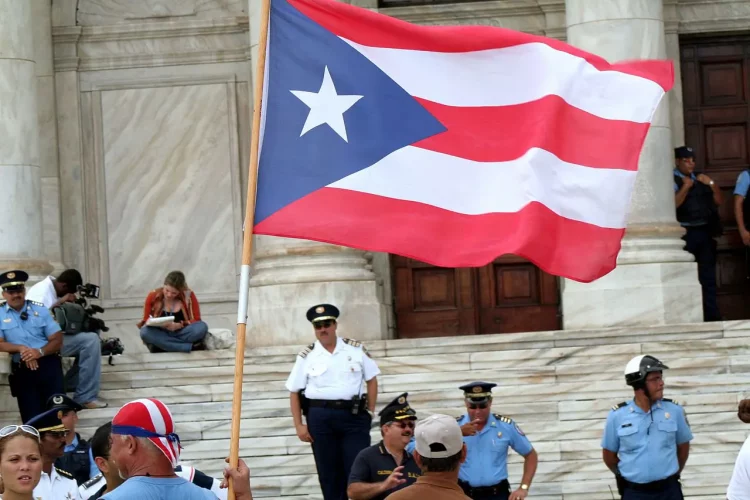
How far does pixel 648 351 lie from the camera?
15.5m

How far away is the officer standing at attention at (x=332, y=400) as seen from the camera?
12672 millimetres

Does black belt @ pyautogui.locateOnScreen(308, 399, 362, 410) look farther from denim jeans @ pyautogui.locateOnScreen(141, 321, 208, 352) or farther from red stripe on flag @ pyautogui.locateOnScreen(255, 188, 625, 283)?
red stripe on flag @ pyautogui.locateOnScreen(255, 188, 625, 283)

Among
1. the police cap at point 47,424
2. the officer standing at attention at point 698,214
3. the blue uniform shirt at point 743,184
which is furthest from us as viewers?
the blue uniform shirt at point 743,184

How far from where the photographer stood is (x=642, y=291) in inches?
668

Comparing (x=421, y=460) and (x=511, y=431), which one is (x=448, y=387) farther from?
(x=421, y=460)

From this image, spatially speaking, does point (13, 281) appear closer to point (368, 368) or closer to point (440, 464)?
point (368, 368)

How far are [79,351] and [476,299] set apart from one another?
6.02 metres

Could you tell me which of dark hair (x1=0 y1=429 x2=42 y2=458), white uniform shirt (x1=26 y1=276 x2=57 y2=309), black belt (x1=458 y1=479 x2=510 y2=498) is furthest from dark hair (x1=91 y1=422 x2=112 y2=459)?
white uniform shirt (x1=26 y1=276 x2=57 y2=309)

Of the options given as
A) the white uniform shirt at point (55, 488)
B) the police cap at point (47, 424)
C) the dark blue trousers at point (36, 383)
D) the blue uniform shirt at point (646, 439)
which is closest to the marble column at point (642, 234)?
the dark blue trousers at point (36, 383)

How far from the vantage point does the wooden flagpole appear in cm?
653

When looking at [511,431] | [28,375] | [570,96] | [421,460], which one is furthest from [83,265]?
[421,460]

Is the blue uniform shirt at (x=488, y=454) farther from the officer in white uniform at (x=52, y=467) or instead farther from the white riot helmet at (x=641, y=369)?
the officer in white uniform at (x=52, y=467)

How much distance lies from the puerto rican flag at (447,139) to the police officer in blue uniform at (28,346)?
682cm

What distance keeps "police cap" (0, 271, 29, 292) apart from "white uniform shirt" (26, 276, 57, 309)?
1.18 meters
